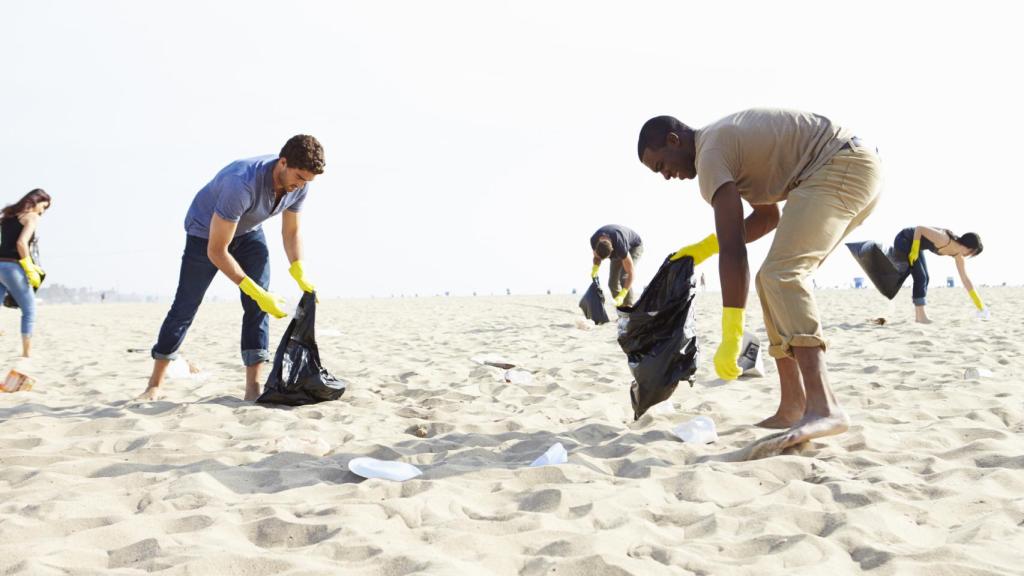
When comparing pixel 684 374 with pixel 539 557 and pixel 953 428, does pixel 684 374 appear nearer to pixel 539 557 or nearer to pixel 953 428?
pixel 953 428

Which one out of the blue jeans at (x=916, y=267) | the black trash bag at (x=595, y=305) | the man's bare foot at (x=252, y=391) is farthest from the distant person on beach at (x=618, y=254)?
the man's bare foot at (x=252, y=391)

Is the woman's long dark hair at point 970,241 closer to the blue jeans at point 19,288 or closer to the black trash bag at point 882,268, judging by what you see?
the black trash bag at point 882,268

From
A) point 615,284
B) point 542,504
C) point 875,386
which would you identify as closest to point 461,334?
point 615,284

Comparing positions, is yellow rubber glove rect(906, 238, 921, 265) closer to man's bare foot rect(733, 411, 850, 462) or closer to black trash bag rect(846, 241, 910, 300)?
black trash bag rect(846, 241, 910, 300)

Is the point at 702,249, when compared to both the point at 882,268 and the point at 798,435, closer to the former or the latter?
the point at 798,435

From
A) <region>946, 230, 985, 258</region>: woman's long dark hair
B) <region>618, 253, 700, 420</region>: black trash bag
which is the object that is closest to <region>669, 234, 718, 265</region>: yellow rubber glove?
<region>618, 253, 700, 420</region>: black trash bag

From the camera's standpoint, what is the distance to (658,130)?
2.94 metres

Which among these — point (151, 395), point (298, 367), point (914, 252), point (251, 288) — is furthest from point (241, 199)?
point (914, 252)

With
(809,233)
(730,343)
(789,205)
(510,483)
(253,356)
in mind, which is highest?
(789,205)

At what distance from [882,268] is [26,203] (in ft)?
26.6

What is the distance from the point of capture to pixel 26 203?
19.1ft

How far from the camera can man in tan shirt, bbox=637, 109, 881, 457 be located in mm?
2686

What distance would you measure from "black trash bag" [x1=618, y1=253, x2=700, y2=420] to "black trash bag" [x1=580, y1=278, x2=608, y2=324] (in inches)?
210

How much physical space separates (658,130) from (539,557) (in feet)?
5.85
